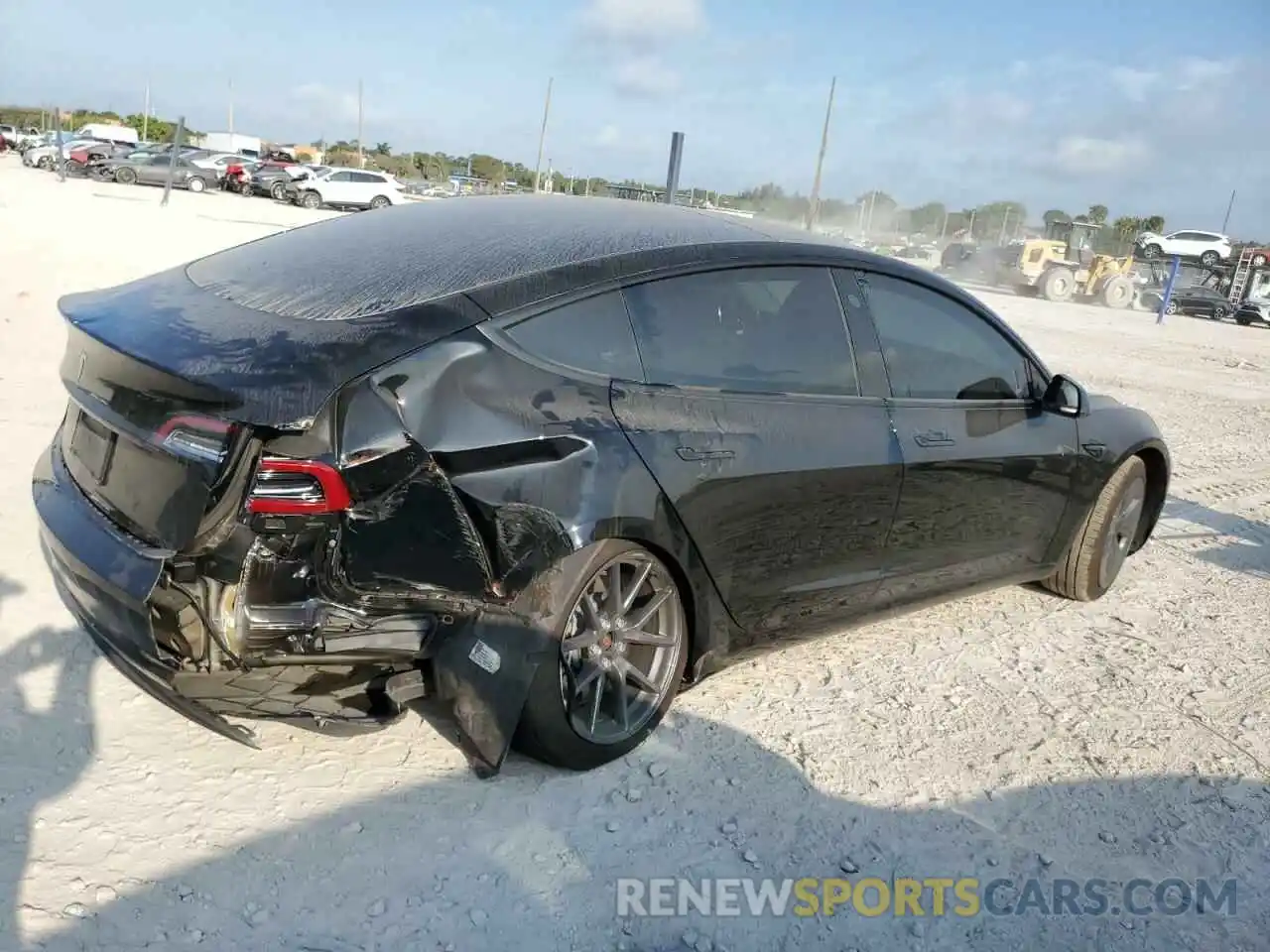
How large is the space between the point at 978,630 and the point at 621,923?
98.0 inches

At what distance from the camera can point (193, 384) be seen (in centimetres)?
238

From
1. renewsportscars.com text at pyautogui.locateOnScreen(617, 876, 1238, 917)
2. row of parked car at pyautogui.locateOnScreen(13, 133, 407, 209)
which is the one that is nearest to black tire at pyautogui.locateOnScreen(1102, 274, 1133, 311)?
row of parked car at pyautogui.locateOnScreen(13, 133, 407, 209)

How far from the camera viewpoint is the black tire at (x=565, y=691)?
8.96 ft

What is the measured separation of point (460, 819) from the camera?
2691mm

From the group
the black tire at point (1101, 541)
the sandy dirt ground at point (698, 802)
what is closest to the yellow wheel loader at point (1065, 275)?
the black tire at point (1101, 541)

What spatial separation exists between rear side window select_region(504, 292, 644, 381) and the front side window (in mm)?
1125

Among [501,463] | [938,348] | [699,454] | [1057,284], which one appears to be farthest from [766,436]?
[1057,284]

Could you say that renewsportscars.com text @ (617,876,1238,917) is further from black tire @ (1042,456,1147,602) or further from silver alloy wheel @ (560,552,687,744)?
black tire @ (1042,456,1147,602)

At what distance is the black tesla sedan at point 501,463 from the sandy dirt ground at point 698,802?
0.26 m

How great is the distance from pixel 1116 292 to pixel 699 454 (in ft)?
99.6

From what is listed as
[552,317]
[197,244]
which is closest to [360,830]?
[552,317]

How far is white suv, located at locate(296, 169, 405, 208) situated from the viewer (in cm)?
3341

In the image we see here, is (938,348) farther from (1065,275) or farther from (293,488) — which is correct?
(1065,275)

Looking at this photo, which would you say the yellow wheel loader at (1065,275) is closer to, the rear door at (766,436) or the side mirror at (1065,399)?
the side mirror at (1065,399)
